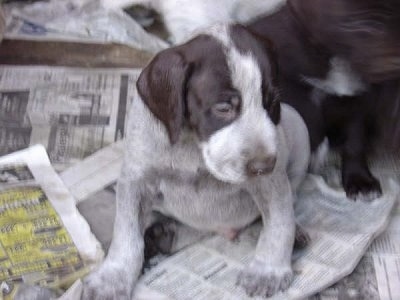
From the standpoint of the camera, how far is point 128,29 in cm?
195

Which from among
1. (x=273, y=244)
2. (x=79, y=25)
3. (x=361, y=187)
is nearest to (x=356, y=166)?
(x=361, y=187)

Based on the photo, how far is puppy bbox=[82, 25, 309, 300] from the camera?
117 centimetres

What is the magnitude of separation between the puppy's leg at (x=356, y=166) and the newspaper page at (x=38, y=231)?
51 cm

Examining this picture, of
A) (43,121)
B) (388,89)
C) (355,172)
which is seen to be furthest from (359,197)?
(43,121)

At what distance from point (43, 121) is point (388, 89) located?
0.73 meters

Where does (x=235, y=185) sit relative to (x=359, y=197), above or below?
above

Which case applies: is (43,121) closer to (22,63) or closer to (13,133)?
(13,133)

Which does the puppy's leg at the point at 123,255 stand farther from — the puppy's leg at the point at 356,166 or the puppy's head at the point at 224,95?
the puppy's leg at the point at 356,166

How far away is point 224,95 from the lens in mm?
1150

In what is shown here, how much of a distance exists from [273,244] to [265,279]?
6 cm

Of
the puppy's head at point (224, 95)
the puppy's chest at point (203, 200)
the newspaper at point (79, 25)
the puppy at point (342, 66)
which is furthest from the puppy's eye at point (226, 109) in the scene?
the newspaper at point (79, 25)

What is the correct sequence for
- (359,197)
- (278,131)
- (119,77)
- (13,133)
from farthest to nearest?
1. (119,77)
2. (13,133)
3. (359,197)
4. (278,131)

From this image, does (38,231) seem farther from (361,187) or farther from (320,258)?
(361,187)

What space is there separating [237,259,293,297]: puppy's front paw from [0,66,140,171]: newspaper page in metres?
0.48
